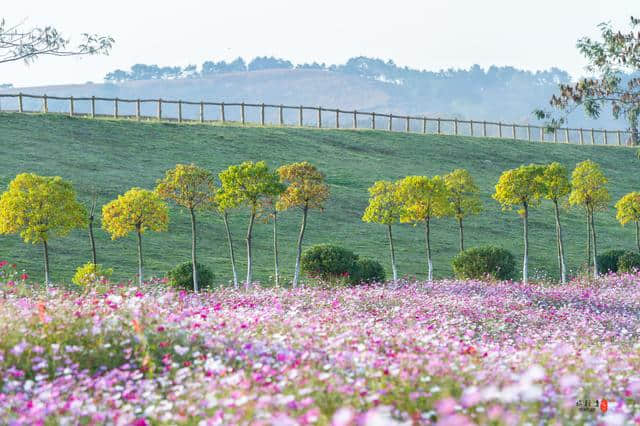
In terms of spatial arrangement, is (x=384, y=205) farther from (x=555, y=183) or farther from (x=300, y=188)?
(x=555, y=183)

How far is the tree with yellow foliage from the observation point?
989 inches

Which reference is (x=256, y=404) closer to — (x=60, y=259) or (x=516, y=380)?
(x=516, y=380)

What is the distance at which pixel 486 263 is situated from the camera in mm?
28672

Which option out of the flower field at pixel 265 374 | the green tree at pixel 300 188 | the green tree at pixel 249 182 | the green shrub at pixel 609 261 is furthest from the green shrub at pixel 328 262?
the flower field at pixel 265 374

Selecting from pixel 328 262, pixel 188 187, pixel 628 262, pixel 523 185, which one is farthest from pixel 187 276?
pixel 628 262

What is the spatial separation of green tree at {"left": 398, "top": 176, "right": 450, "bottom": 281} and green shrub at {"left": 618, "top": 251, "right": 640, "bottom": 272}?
25.5 ft

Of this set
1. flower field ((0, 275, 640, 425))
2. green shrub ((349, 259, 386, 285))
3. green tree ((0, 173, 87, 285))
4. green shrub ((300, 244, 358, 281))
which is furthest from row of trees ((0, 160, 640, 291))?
flower field ((0, 275, 640, 425))

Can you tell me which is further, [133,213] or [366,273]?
[366,273]

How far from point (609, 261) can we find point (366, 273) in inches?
488

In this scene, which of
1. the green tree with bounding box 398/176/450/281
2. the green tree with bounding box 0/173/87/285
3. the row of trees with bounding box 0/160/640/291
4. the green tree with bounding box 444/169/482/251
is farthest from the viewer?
the green tree with bounding box 444/169/482/251

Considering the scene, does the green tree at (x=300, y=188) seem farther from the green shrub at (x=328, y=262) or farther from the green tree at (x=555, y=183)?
the green tree at (x=555, y=183)

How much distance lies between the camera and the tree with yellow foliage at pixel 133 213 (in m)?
25.1

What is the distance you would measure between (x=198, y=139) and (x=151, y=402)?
47.0m

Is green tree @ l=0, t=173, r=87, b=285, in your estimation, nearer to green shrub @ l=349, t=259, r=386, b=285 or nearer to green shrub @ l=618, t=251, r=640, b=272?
green shrub @ l=349, t=259, r=386, b=285
